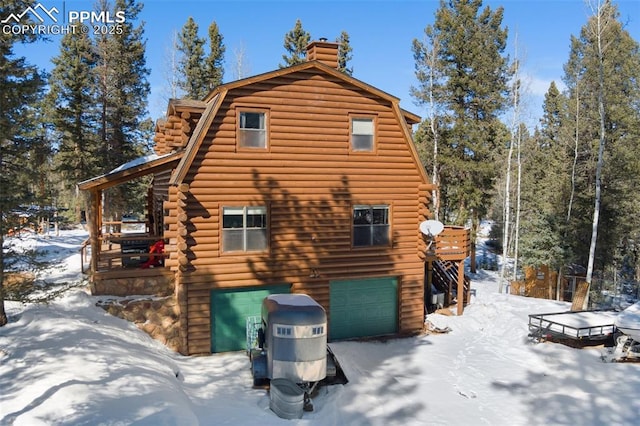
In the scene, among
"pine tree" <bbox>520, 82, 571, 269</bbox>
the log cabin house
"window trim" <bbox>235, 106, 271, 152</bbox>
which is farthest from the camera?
"pine tree" <bbox>520, 82, 571, 269</bbox>

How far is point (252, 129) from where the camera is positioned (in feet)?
40.7

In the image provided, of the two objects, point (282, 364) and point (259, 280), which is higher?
point (259, 280)

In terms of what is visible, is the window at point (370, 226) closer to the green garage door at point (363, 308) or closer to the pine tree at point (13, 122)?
the green garage door at point (363, 308)

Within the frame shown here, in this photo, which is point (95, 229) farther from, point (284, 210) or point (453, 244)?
point (453, 244)

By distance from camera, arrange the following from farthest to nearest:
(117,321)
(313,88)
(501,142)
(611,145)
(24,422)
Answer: (501,142), (611,145), (313,88), (117,321), (24,422)

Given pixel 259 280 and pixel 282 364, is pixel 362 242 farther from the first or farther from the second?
pixel 282 364

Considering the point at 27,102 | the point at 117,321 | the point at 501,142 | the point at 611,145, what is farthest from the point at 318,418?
the point at 501,142

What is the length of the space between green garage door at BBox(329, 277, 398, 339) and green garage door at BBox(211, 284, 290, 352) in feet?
8.24

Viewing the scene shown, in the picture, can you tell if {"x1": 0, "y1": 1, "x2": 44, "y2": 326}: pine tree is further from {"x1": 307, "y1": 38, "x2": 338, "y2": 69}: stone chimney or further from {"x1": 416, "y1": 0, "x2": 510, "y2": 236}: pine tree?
{"x1": 416, "y1": 0, "x2": 510, "y2": 236}: pine tree

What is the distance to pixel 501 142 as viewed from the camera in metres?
29.2

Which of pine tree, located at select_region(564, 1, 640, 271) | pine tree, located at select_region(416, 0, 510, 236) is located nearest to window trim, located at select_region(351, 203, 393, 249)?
pine tree, located at select_region(416, 0, 510, 236)

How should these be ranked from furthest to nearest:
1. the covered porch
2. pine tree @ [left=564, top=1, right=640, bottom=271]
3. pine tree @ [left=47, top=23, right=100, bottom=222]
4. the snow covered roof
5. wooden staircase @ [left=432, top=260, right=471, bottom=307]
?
pine tree @ [left=47, top=23, right=100, bottom=222], pine tree @ [left=564, top=1, right=640, bottom=271], wooden staircase @ [left=432, top=260, right=471, bottom=307], the covered porch, the snow covered roof

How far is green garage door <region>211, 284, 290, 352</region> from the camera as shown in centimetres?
1210

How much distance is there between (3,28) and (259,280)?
8281 millimetres
